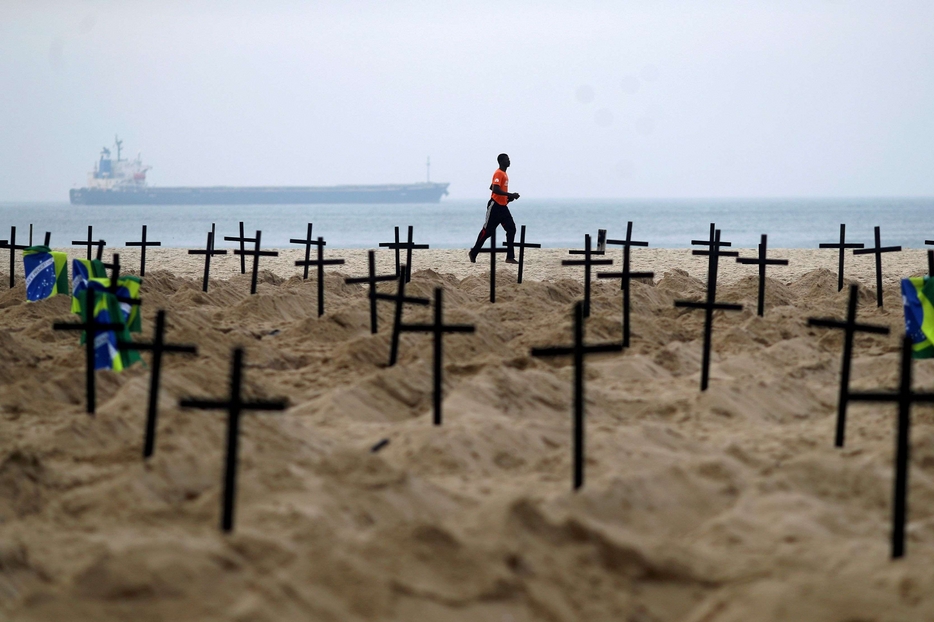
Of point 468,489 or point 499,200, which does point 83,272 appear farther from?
point 499,200

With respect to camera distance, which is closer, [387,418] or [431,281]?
[387,418]

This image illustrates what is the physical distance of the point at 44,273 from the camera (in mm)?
12602

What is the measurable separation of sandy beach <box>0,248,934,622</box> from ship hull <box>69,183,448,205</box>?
10884cm

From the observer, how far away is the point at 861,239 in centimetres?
4809

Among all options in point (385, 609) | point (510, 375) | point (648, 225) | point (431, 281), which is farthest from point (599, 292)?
point (648, 225)

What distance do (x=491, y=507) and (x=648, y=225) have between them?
61792 millimetres

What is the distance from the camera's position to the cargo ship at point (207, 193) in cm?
11638

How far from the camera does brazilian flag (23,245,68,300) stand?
12508 mm

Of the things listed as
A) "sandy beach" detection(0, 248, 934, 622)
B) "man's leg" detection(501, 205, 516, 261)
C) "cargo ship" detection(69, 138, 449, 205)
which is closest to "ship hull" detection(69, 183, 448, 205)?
"cargo ship" detection(69, 138, 449, 205)

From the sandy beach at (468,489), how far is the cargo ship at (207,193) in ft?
358

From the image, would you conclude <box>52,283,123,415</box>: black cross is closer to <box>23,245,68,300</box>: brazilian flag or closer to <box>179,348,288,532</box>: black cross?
<box>179,348,288,532</box>: black cross

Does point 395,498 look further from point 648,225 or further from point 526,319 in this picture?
point 648,225

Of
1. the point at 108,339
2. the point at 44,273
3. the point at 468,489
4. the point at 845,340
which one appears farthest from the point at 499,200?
the point at 468,489

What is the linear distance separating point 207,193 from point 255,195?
16.8 ft
